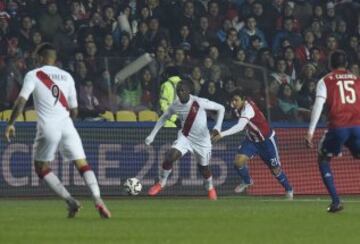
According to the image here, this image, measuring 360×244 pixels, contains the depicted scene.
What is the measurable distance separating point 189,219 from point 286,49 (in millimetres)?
11612

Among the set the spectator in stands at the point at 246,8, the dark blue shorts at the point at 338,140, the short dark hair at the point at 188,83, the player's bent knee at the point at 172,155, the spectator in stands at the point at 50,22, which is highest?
the spectator in stands at the point at 246,8

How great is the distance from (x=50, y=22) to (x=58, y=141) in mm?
10627

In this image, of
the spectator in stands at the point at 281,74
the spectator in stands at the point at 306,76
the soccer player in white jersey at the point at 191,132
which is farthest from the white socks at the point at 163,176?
the spectator in stands at the point at 306,76

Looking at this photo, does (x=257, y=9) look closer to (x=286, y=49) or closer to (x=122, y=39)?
(x=286, y=49)

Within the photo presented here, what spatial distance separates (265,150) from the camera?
24859mm

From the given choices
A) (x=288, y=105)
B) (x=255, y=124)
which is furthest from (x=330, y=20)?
(x=255, y=124)

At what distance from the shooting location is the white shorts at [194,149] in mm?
23750

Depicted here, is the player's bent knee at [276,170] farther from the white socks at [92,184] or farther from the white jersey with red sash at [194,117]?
the white socks at [92,184]

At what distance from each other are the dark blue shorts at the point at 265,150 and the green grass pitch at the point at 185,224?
427 cm

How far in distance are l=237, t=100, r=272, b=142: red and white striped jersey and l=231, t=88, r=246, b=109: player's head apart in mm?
90

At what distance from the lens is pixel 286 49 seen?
1083 inches

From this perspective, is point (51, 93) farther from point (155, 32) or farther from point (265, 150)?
point (155, 32)

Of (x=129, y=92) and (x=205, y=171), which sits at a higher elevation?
(x=129, y=92)

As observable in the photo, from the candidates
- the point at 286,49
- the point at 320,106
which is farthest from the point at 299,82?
the point at 320,106
